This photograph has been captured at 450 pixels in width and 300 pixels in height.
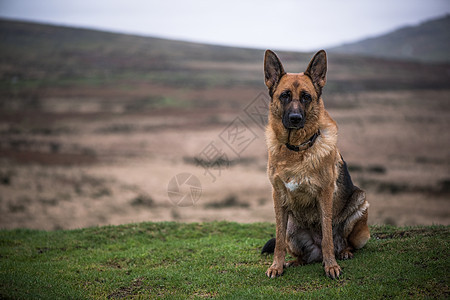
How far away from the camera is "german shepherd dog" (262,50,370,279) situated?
543cm

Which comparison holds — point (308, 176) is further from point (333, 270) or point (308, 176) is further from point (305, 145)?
point (333, 270)

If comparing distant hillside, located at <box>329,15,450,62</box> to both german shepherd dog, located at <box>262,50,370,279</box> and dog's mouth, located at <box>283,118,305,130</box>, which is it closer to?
german shepherd dog, located at <box>262,50,370,279</box>

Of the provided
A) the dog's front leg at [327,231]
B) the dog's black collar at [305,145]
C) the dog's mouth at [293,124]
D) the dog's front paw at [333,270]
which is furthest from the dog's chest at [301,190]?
the dog's front paw at [333,270]

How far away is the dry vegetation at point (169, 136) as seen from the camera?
1562 centimetres

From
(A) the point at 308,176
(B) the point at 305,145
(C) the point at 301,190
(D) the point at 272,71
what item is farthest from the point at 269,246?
(D) the point at 272,71

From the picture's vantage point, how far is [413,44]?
94438 mm

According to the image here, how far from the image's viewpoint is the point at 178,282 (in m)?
5.96

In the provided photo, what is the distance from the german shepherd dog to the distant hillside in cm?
8548

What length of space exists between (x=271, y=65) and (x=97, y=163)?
1846 centimetres

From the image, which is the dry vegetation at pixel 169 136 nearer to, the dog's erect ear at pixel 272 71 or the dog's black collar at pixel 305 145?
the dog's black collar at pixel 305 145

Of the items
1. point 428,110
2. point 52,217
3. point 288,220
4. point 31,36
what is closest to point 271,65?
point 288,220

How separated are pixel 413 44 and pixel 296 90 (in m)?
105

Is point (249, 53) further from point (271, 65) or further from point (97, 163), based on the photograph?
point (271, 65)

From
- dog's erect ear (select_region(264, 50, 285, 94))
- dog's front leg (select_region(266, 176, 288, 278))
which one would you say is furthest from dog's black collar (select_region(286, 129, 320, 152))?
dog's erect ear (select_region(264, 50, 285, 94))
